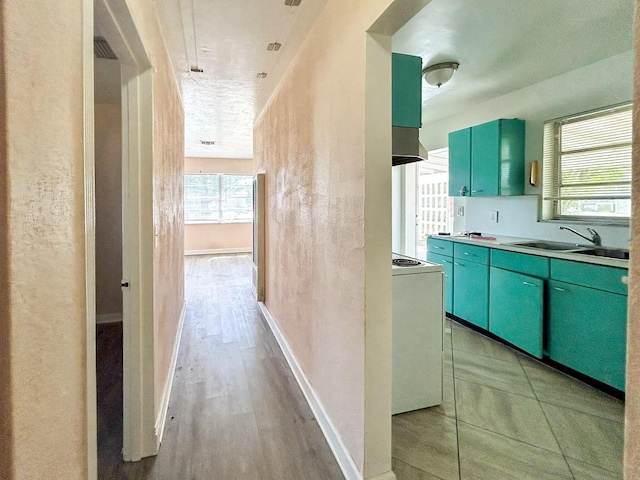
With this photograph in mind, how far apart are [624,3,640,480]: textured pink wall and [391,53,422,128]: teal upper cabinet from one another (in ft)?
4.40

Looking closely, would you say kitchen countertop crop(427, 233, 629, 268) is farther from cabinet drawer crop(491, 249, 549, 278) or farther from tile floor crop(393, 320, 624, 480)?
tile floor crop(393, 320, 624, 480)

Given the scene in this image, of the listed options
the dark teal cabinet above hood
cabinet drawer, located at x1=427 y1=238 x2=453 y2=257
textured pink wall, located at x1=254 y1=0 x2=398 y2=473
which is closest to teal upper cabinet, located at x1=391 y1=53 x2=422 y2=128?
the dark teal cabinet above hood

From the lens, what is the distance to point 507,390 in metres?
2.43

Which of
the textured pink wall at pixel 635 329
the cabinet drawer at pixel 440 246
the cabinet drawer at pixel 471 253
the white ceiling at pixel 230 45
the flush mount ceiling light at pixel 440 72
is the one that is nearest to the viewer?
the textured pink wall at pixel 635 329

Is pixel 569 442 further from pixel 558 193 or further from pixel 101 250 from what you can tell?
pixel 101 250

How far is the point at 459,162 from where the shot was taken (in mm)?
4008

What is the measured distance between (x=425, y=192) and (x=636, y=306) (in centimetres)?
561

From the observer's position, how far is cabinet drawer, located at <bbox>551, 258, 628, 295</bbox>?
2.29m

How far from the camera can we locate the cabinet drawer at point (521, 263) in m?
2.79

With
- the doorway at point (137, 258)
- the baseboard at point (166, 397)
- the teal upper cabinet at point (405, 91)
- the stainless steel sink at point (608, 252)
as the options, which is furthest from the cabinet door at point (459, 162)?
the baseboard at point (166, 397)

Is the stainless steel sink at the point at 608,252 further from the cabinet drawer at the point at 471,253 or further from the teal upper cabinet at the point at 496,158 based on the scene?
the teal upper cabinet at the point at 496,158

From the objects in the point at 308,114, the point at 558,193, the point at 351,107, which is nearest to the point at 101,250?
the point at 308,114

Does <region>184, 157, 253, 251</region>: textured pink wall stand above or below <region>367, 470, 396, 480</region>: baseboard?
above

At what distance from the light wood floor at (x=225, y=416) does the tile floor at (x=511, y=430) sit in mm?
524
